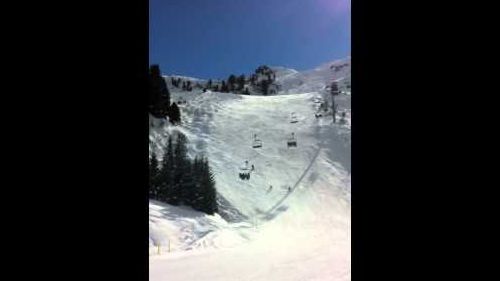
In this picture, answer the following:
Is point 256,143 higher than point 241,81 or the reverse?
the reverse

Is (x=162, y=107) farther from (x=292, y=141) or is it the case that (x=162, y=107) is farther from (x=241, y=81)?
(x=241, y=81)

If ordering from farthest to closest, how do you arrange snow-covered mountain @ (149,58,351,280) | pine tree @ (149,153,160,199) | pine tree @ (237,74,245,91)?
pine tree @ (237,74,245,91), pine tree @ (149,153,160,199), snow-covered mountain @ (149,58,351,280)

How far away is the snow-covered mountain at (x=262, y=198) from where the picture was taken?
60.5 ft

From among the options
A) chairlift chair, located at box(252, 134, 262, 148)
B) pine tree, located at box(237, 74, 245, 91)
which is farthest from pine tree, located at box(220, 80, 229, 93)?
chairlift chair, located at box(252, 134, 262, 148)

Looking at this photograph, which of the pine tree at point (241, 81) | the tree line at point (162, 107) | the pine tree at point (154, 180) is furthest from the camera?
the pine tree at point (241, 81)

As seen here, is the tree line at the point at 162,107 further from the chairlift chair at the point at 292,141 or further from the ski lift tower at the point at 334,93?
the ski lift tower at the point at 334,93

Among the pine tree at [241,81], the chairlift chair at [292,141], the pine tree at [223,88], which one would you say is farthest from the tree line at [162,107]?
the pine tree at [241,81]

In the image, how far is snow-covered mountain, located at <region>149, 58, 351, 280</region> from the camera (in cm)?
1845

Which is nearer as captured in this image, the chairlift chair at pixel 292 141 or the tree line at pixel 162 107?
the tree line at pixel 162 107

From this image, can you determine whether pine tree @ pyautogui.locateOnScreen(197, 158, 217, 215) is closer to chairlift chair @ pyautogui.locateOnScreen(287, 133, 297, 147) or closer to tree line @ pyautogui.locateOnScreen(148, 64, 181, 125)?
tree line @ pyautogui.locateOnScreen(148, 64, 181, 125)

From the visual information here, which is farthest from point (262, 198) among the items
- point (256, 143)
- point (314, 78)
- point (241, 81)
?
point (314, 78)

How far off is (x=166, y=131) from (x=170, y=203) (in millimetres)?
10941

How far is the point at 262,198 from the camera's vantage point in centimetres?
3228
